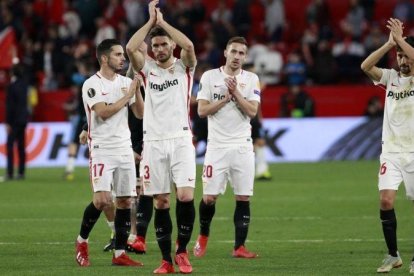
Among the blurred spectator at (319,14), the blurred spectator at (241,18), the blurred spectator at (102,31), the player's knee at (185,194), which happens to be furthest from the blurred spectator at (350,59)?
the player's knee at (185,194)

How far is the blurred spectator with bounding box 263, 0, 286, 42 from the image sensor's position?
110 feet

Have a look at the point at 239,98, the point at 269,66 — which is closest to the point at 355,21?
the point at 269,66

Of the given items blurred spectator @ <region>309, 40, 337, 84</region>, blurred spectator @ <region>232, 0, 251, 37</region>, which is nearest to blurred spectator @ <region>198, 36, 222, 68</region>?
blurred spectator @ <region>232, 0, 251, 37</region>

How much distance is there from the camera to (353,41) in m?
32.2

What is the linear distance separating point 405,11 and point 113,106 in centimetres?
2256

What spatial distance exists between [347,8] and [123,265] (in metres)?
24.5

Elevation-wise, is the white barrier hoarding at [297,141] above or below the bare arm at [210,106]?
below

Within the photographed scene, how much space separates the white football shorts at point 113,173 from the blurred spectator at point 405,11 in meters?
22.2

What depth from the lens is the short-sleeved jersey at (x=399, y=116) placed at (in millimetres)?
11406

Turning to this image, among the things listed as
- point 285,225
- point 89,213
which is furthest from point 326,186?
point 89,213

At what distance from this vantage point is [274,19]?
110ft

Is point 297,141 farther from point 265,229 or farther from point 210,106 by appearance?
point 210,106

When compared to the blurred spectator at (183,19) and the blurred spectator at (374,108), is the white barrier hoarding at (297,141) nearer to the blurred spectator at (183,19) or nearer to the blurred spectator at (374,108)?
the blurred spectator at (374,108)

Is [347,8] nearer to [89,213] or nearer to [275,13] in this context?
[275,13]
